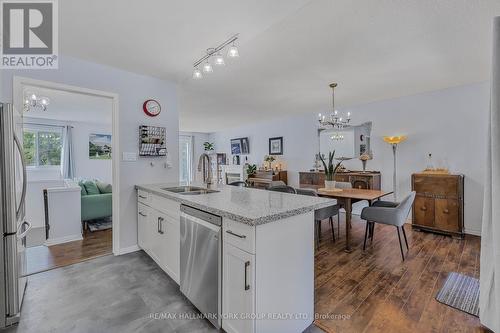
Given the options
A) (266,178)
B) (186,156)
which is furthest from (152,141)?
(186,156)

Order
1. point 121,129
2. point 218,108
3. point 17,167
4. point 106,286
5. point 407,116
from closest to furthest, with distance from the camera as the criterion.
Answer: point 17,167 < point 106,286 < point 121,129 < point 407,116 < point 218,108

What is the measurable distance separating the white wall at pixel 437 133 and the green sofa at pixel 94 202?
4.62 meters

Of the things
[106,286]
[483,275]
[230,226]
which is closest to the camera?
[230,226]

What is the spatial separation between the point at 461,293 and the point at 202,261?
228cm

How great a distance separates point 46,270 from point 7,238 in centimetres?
114

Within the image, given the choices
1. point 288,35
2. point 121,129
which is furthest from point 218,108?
point 288,35

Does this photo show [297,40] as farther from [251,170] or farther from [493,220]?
[251,170]

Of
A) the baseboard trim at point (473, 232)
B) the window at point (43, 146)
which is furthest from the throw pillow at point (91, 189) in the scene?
the baseboard trim at point (473, 232)

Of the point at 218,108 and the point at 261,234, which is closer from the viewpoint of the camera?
the point at 261,234

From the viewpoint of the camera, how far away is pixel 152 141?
10.4 feet

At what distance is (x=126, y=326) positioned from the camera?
5.34ft

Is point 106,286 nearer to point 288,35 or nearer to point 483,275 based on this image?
point 288,35

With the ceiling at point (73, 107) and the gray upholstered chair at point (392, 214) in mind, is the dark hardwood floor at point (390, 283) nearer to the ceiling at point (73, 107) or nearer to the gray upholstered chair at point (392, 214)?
the gray upholstered chair at point (392, 214)

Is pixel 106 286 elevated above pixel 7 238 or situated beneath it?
situated beneath
